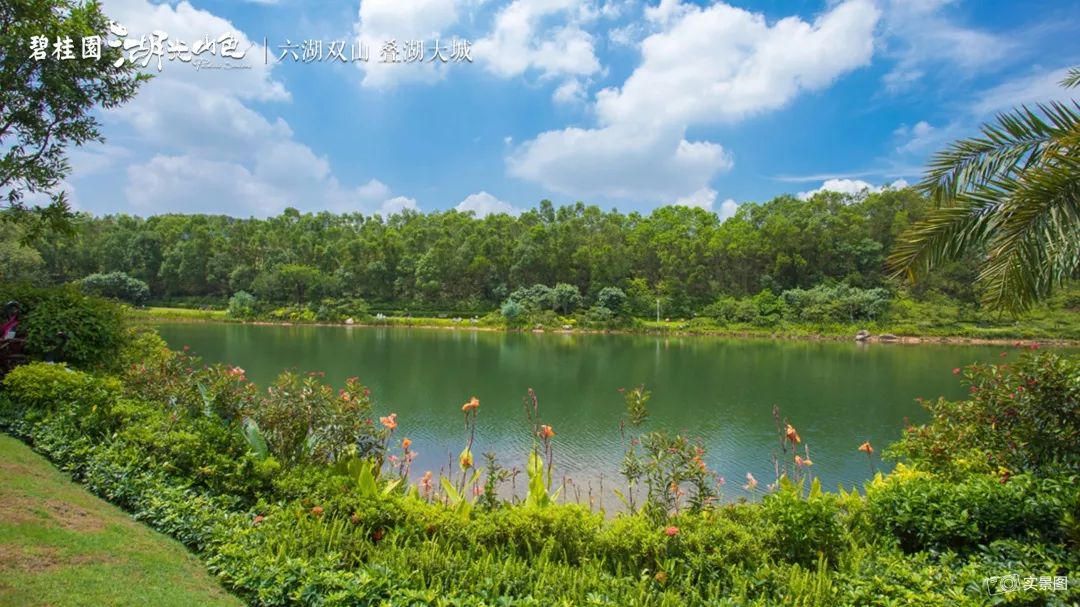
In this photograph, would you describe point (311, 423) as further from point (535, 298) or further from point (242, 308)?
point (242, 308)

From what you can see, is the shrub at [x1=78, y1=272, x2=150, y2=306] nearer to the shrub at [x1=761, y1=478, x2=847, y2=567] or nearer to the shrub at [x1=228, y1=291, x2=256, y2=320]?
the shrub at [x1=228, y1=291, x2=256, y2=320]

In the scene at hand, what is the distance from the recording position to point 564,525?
3.69m

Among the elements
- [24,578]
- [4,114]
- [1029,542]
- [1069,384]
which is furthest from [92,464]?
[1069,384]

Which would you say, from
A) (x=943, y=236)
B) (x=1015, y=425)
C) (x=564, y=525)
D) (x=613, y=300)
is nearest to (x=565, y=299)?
(x=613, y=300)

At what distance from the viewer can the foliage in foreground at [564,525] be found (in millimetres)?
3043

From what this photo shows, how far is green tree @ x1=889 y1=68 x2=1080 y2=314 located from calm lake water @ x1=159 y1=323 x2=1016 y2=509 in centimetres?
446

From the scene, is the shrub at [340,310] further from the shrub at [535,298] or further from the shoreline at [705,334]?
the shrub at [535,298]

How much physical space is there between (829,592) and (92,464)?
210 inches

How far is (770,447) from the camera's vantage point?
420 inches

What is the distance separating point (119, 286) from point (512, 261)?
3437 centimetres

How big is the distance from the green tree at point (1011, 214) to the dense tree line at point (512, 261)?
4227 cm

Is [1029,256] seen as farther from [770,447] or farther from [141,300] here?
[141,300]

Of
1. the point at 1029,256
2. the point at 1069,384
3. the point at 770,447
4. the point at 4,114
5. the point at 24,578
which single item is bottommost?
the point at 770,447

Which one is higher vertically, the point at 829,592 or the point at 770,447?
the point at 829,592
